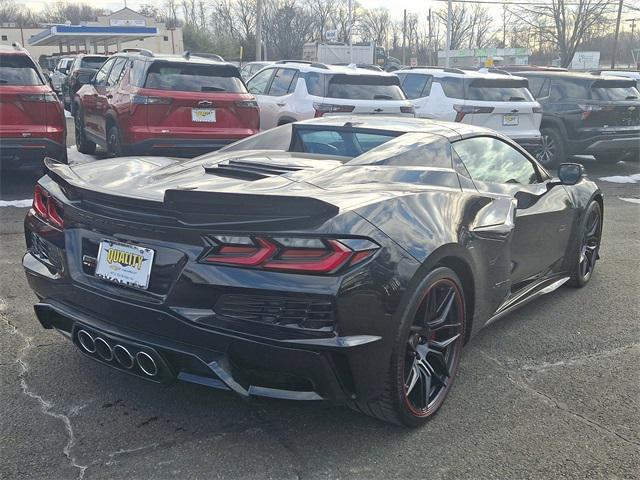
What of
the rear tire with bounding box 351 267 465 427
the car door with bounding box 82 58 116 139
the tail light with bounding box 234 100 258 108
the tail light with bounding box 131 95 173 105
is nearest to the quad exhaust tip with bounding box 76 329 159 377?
the rear tire with bounding box 351 267 465 427

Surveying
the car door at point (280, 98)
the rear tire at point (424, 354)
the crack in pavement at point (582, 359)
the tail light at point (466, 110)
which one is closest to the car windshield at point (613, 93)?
the tail light at point (466, 110)

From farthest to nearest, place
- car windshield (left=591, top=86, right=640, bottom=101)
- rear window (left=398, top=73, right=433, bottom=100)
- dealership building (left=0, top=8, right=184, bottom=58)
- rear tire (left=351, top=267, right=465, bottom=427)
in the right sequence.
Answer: dealership building (left=0, top=8, right=184, bottom=58)
rear window (left=398, top=73, right=433, bottom=100)
car windshield (left=591, top=86, right=640, bottom=101)
rear tire (left=351, top=267, right=465, bottom=427)

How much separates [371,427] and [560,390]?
1.12 m

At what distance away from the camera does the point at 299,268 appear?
2.46 metres

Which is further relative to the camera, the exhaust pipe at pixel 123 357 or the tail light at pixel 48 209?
the tail light at pixel 48 209

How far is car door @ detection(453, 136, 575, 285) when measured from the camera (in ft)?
12.9

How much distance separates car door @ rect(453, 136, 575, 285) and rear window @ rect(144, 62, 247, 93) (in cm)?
535

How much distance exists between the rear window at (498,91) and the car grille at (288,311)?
9391mm

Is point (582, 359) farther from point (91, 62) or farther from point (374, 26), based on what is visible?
point (374, 26)

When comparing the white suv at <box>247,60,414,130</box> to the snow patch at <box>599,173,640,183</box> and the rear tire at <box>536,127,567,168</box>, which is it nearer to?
the rear tire at <box>536,127,567,168</box>

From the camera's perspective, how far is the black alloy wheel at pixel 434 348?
2.94 m

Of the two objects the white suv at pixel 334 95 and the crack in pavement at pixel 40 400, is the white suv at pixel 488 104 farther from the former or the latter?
the crack in pavement at pixel 40 400

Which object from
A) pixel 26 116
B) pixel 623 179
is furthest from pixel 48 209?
pixel 623 179

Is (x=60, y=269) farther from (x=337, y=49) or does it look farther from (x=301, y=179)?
(x=337, y=49)
